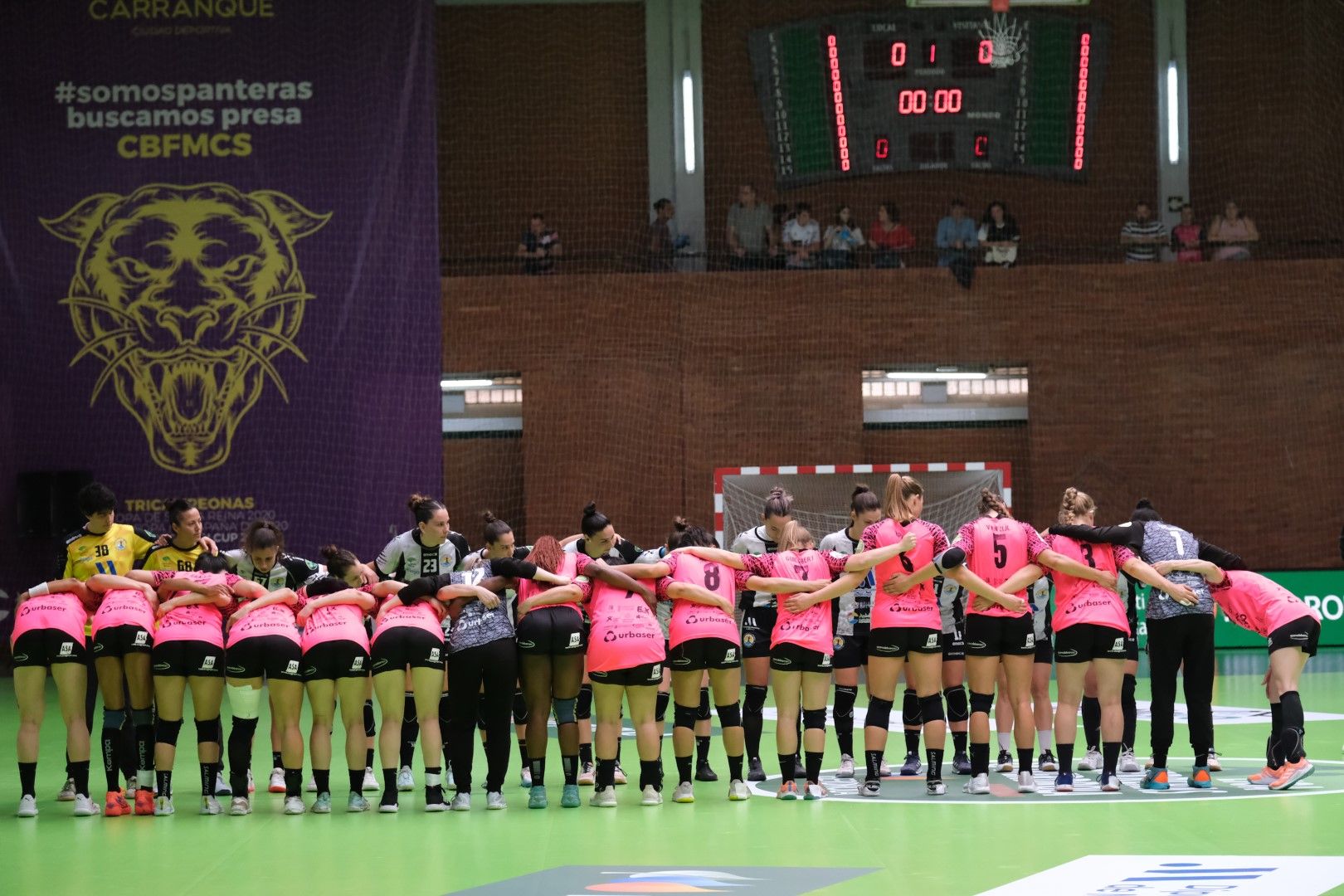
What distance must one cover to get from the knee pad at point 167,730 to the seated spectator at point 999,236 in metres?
14.5

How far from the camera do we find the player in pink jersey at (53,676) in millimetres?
8906

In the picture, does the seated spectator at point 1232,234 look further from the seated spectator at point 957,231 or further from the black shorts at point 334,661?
the black shorts at point 334,661

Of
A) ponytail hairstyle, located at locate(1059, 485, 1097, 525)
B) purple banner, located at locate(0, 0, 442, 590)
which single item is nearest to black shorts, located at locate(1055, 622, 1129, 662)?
ponytail hairstyle, located at locate(1059, 485, 1097, 525)

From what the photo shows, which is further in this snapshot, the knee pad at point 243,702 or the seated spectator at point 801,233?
the seated spectator at point 801,233

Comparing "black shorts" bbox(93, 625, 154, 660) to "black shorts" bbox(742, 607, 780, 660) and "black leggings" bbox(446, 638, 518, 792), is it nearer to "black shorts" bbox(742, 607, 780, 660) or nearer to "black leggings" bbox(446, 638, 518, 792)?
"black leggings" bbox(446, 638, 518, 792)

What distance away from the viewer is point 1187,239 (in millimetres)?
21375

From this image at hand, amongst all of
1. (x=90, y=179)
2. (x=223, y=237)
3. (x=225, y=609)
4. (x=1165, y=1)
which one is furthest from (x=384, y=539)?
(x=1165, y=1)

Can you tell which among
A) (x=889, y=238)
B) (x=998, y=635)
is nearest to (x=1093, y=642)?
(x=998, y=635)

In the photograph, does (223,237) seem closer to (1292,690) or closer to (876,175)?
(876,175)

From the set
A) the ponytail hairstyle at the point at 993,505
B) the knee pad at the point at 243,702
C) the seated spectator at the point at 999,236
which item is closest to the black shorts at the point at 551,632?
the knee pad at the point at 243,702

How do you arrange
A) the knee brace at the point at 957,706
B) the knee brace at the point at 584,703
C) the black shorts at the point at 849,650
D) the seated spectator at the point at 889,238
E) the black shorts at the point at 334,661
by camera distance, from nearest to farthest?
the black shorts at the point at 334,661
the knee brace at the point at 957,706
the knee brace at the point at 584,703
the black shorts at the point at 849,650
the seated spectator at the point at 889,238

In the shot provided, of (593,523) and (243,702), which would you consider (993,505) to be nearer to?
(593,523)

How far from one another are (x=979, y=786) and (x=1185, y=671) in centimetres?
145

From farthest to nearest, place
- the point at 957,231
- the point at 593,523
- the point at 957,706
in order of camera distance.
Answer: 1. the point at 957,231
2. the point at 957,706
3. the point at 593,523
